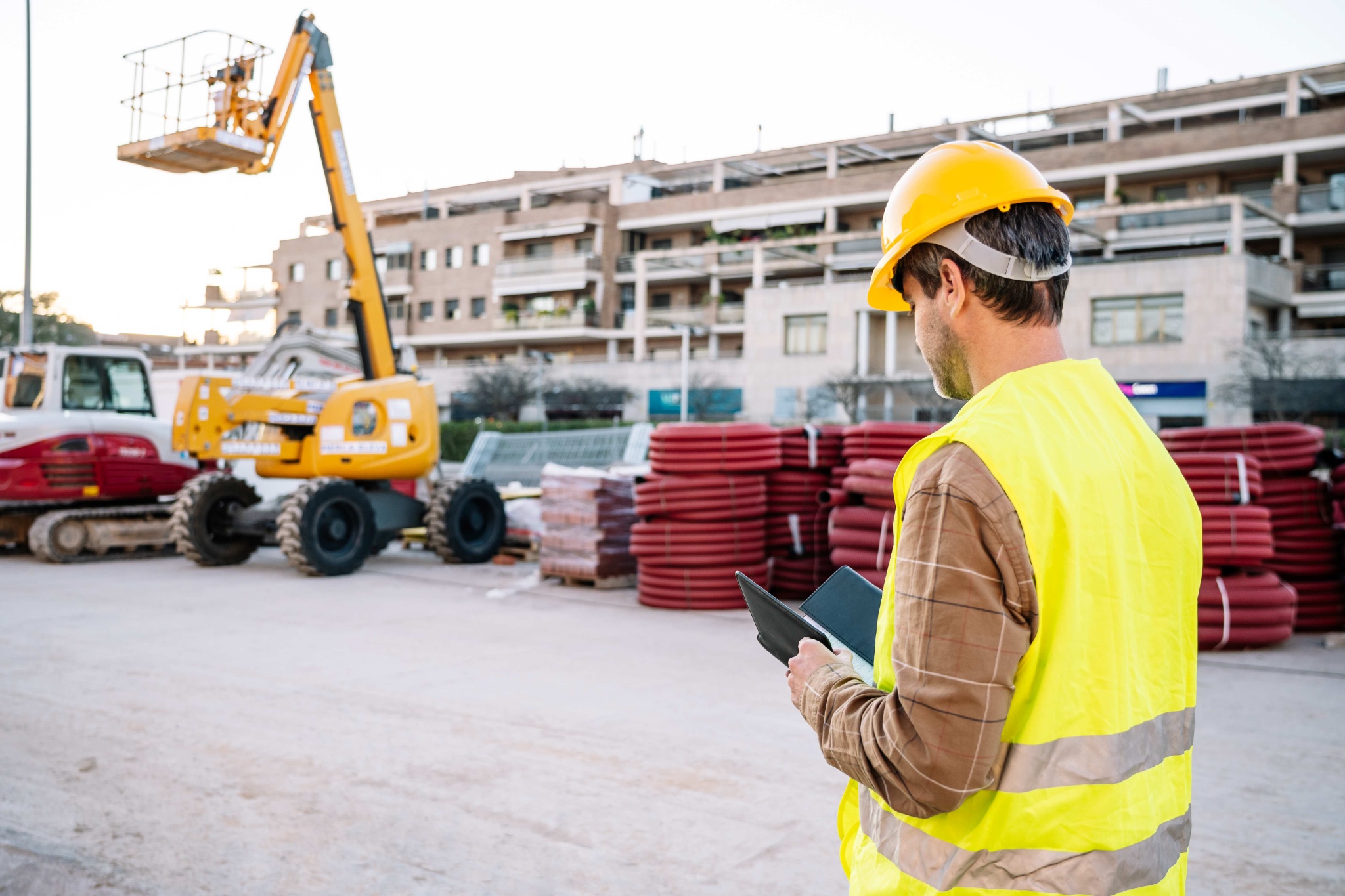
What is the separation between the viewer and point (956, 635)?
1.56 meters

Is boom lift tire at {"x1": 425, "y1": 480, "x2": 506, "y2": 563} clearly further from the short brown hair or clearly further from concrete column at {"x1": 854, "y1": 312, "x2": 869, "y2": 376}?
concrete column at {"x1": 854, "y1": 312, "x2": 869, "y2": 376}

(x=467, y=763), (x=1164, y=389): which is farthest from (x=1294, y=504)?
(x=1164, y=389)

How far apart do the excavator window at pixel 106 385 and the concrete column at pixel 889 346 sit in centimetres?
3889

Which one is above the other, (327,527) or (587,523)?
(587,523)

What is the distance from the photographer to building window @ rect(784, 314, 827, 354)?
52750 mm

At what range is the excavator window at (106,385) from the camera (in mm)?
14883

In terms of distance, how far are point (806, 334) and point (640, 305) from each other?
584 inches

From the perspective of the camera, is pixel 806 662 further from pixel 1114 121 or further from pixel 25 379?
pixel 1114 121

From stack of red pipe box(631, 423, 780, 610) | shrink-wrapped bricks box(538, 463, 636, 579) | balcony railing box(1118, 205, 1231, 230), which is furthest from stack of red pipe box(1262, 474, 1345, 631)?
balcony railing box(1118, 205, 1231, 230)

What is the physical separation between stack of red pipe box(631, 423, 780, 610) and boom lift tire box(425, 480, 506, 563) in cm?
380

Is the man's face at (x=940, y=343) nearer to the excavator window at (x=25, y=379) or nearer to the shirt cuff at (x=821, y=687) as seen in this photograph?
the shirt cuff at (x=821, y=687)

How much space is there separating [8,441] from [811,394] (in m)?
40.5

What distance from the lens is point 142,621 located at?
948 centimetres

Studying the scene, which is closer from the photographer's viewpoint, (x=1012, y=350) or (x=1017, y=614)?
(x=1017, y=614)
